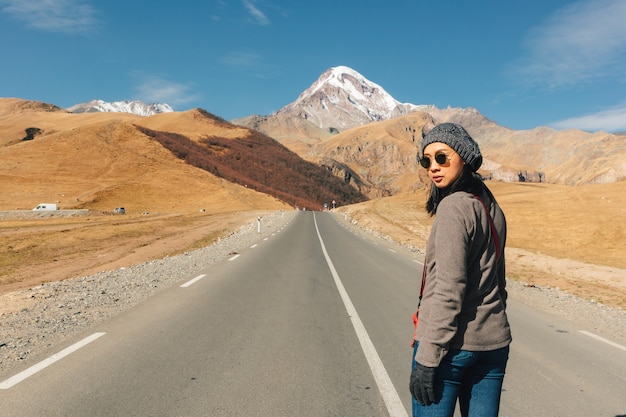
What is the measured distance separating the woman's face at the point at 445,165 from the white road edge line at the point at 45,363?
4.57 m

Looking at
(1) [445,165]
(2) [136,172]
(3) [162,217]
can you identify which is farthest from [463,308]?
(2) [136,172]

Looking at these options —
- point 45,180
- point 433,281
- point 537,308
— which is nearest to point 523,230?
point 537,308

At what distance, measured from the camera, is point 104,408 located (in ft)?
12.2

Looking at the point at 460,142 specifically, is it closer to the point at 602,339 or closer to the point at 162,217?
the point at 602,339

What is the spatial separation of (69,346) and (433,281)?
5188mm

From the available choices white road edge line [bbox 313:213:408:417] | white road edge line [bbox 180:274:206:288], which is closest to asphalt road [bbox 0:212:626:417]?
white road edge line [bbox 313:213:408:417]

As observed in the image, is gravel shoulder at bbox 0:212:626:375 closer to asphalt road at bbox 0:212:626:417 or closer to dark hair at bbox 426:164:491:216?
asphalt road at bbox 0:212:626:417

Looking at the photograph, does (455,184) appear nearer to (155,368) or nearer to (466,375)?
(466,375)

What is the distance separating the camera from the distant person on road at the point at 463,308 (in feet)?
6.58

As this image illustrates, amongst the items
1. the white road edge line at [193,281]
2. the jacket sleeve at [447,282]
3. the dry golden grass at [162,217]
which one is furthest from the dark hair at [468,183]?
the dry golden grass at [162,217]

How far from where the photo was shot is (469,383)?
2188mm

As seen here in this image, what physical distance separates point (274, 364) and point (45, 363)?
263 cm

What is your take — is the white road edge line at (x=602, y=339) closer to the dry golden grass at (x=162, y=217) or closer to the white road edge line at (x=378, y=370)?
the white road edge line at (x=378, y=370)

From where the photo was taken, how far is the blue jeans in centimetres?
207
